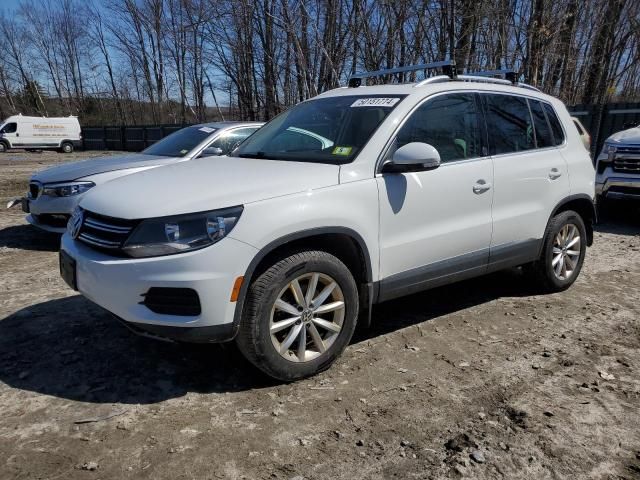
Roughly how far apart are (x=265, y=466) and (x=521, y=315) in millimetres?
2757

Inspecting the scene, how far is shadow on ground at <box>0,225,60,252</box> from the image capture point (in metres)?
6.61

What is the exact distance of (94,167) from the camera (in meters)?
6.39

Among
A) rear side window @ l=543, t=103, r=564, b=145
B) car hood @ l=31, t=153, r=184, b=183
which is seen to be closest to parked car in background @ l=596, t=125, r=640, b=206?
rear side window @ l=543, t=103, r=564, b=145

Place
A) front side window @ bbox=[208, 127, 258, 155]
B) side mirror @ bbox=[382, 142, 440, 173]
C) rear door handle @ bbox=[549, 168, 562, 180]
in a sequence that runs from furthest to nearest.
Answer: front side window @ bbox=[208, 127, 258, 155] → rear door handle @ bbox=[549, 168, 562, 180] → side mirror @ bbox=[382, 142, 440, 173]

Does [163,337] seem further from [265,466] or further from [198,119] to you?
[198,119]

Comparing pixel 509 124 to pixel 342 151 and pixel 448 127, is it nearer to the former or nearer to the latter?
pixel 448 127

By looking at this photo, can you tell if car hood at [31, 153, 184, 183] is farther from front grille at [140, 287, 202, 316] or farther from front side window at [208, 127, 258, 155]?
front grille at [140, 287, 202, 316]

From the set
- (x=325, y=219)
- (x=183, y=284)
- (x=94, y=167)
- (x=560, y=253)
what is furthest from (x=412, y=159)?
(x=94, y=167)

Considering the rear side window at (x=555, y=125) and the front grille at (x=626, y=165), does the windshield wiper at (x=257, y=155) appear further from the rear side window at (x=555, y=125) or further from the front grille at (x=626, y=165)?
the front grille at (x=626, y=165)

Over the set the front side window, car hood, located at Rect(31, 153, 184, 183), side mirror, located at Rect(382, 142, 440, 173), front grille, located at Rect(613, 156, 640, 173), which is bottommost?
front grille, located at Rect(613, 156, 640, 173)

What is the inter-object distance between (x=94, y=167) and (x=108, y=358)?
3.65 m

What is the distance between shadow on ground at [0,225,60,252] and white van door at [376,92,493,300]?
485 cm

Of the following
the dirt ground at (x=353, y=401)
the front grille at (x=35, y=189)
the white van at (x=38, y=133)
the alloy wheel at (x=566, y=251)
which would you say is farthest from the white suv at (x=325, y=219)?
the white van at (x=38, y=133)

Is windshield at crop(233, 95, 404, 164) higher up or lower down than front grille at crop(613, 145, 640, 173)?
higher up
